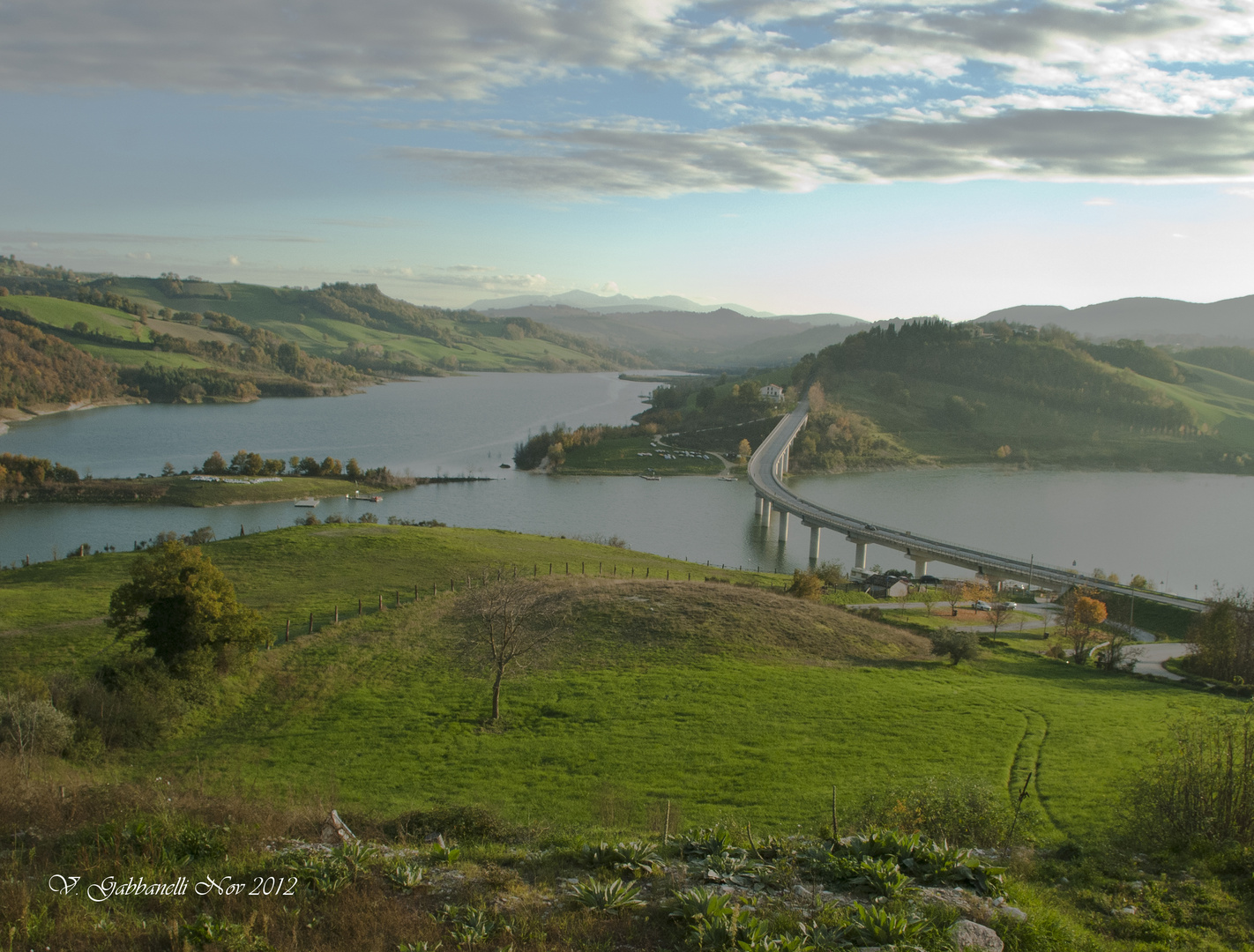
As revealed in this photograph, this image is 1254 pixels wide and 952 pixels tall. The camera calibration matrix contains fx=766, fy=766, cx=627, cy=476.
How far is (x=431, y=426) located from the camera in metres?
144

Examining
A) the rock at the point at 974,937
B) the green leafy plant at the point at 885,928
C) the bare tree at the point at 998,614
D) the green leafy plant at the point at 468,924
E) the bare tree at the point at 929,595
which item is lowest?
the bare tree at the point at 929,595

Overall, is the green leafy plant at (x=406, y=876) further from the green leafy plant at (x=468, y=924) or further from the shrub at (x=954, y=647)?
the shrub at (x=954, y=647)

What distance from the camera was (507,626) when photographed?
20.7m

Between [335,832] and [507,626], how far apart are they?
11.0m

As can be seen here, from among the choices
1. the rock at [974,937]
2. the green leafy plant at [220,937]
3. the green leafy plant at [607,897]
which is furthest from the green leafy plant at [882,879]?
the green leafy plant at [220,937]

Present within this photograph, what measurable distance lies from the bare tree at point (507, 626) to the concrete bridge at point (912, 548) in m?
39.0

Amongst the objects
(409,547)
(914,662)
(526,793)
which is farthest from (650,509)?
(526,793)

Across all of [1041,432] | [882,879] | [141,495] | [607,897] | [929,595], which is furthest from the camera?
[1041,432]

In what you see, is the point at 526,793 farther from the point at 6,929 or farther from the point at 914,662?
the point at 914,662

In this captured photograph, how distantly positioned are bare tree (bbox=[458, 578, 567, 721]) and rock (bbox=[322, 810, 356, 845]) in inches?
341

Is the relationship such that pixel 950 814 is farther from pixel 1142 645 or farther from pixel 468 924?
pixel 1142 645

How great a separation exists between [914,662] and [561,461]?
8853 cm

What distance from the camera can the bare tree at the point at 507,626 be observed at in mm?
20547

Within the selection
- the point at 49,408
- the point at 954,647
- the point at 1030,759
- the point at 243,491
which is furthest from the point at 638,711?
the point at 49,408
